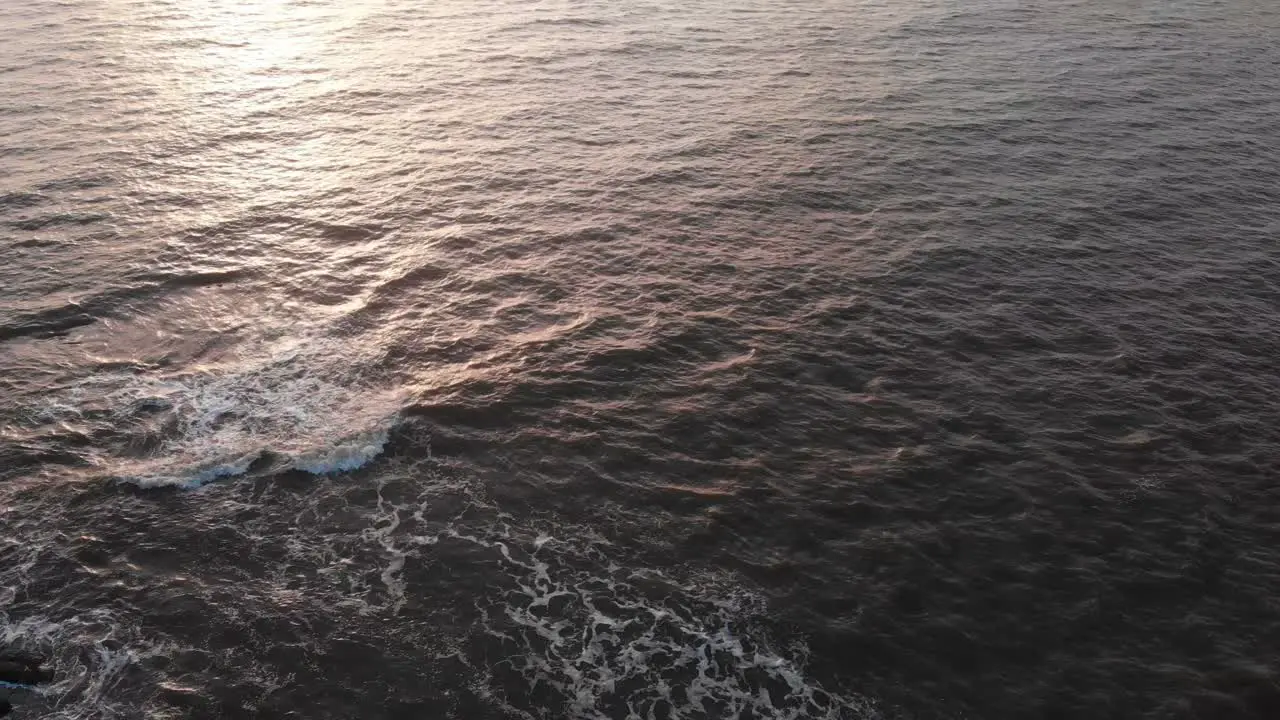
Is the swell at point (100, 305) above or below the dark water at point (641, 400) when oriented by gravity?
above

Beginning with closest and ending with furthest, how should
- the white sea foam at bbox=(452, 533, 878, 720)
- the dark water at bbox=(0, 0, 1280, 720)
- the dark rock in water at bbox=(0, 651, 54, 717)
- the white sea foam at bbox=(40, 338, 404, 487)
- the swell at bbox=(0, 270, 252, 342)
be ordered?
1. the dark rock in water at bbox=(0, 651, 54, 717)
2. the white sea foam at bbox=(452, 533, 878, 720)
3. the dark water at bbox=(0, 0, 1280, 720)
4. the white sea foam at bbox=(40, 338, 404, 487)
5. the swell at bbox=(0, 270, 252, 342)

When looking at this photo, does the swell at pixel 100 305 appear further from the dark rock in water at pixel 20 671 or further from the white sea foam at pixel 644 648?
the white sea foam at pixel 644 648

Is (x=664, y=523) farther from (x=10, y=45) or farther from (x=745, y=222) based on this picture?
(x=10, y=45)

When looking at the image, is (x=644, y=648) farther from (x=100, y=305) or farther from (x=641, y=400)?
(x=100, y=305)

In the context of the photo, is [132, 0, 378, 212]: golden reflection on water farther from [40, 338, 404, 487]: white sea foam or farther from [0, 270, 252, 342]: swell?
[40, 338, 404, 487]: white sea foam

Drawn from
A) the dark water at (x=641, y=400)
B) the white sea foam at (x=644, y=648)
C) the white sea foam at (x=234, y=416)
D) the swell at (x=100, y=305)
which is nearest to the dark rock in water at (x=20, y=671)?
the dark water at (x=641, y=400)

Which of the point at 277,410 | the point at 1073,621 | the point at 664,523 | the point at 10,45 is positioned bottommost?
the point at 1073,621

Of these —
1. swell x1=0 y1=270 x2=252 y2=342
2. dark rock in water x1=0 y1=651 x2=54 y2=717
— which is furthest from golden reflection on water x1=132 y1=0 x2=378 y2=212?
dark rock in water x1=0 y1=651 x2=54 y2=717

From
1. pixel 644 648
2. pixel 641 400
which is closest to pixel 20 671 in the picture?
pixel 644 648

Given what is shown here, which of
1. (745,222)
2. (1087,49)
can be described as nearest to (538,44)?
(745,222)
